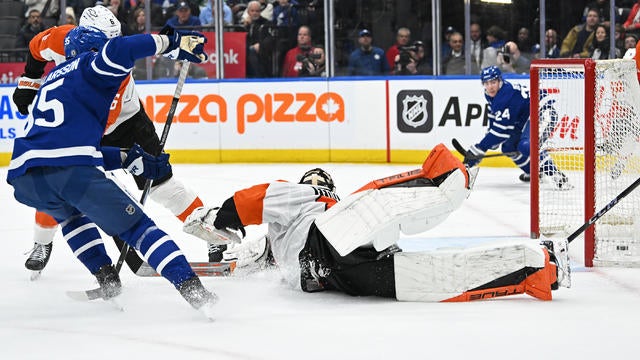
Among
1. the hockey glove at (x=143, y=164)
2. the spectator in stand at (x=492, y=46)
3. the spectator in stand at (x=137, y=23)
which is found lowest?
the hockey glove at (x=143, y=164)

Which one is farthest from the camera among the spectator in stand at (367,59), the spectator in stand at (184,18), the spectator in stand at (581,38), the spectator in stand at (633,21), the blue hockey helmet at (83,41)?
the spectator in stand at (184,18)

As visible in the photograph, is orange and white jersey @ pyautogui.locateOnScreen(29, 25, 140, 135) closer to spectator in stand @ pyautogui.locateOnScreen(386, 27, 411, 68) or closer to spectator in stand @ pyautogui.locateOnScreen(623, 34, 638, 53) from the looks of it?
spectator in stand @ pyautogui.locateOnScreen(386, 27, 411, 68)

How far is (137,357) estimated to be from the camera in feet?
8.78

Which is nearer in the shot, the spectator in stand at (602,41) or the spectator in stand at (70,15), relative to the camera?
the spectator in stand at (602,41)

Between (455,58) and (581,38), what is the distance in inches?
37.8

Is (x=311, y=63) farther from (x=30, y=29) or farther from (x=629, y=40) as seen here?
(x=629, y=40)

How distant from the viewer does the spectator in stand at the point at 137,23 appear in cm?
862

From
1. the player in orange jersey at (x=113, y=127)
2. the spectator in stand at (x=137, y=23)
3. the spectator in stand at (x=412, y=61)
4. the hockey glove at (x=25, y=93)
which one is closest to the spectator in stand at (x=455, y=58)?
the spectator in stand at (x=412, y=61)

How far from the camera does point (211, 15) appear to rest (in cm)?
860

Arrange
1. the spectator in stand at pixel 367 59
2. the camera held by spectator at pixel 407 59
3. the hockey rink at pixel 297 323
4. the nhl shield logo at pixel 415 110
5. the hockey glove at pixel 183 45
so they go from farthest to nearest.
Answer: the spectator in stand at pixel 367 59
the camera held by spectator at pixel 407 59
the nhl shield logo at pixel 415 110
the hockey glove at pixel 183 45
the hockey rink at pixel 297 323

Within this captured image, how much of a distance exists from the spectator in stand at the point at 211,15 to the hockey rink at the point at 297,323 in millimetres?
4694

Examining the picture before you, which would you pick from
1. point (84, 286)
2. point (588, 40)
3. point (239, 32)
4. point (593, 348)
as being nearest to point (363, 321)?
point (593, 348)

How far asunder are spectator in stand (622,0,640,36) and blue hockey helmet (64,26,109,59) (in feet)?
17.5

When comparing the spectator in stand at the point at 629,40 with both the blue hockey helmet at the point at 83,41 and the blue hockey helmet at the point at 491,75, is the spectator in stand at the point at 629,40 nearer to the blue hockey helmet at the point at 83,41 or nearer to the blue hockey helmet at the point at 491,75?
the blue hockey helmet at the point at 491,75
